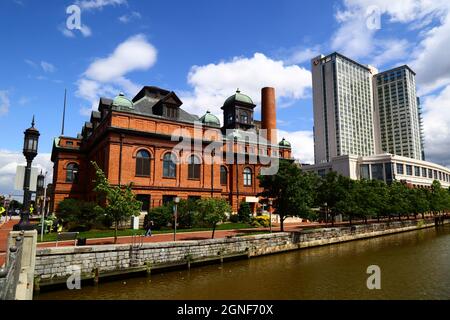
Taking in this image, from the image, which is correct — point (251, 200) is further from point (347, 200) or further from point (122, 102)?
point (122, 102)

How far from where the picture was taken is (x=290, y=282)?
14781 mm

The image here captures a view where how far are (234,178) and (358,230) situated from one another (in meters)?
17.2

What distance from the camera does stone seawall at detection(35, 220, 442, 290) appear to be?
45.1 feet

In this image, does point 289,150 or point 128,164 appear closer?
point 128,164

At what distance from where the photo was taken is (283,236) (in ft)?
82.3

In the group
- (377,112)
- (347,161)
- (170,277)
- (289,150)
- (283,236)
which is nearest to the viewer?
(170,277)

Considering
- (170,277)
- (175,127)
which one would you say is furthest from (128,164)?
(170,277)

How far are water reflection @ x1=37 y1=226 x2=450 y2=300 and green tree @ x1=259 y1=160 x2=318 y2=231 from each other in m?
6.75

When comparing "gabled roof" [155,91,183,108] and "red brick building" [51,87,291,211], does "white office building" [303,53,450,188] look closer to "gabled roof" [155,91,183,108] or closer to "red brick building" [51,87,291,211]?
"red brick building" [51,87,291,211]

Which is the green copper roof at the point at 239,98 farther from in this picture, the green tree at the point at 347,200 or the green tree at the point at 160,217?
the green tree at the point at 160,217

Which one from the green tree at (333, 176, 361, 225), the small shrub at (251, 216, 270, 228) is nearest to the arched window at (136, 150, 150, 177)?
the small shrub at (251, 216, 270, 228)

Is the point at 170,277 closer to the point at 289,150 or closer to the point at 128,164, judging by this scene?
the point at 128,164

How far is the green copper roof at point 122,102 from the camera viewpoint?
3353cm

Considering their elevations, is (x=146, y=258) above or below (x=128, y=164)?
below
